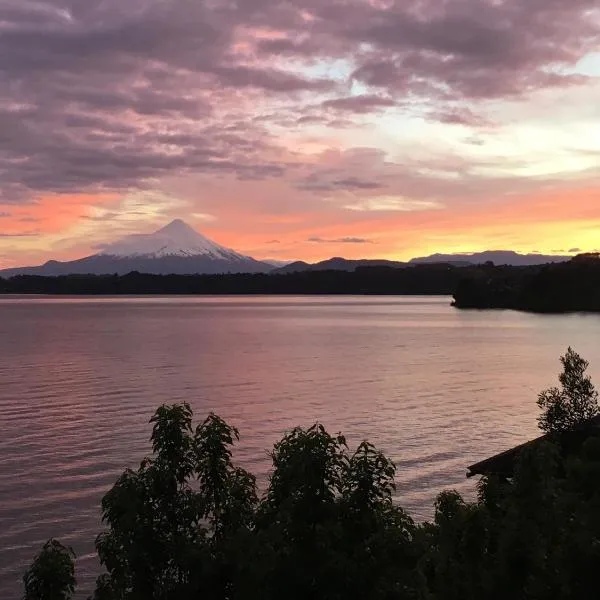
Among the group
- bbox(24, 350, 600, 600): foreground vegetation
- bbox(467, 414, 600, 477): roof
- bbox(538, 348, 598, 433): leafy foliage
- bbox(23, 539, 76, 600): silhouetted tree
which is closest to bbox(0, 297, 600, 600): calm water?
bbox(467, 414, 600, 477): roof

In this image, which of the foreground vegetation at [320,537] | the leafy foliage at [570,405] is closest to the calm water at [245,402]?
Result: the leafy foliage at [570,405]

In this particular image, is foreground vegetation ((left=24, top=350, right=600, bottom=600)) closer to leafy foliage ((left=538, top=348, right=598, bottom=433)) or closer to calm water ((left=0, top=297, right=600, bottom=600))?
calm water ((left=0, top=297, right=600, bottom=600))

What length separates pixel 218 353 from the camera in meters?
134

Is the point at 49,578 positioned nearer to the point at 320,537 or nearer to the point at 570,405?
the point at 320,537

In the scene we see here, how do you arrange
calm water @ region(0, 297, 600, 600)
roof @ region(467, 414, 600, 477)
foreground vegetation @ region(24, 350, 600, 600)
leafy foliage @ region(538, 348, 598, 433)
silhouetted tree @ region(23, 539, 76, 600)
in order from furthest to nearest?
leafy foliage @ region(538, 348, 598, 433) → calm water @ region(0, 297, 600, 600) → roof @ region(467, 414, 600, 477) → silhouetted tree @ region(23, 539, 76, 600) → foreground vegetation @ region(24, 350, 600, 600)

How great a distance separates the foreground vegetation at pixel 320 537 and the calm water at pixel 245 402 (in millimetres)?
14702

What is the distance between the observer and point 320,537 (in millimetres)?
15625

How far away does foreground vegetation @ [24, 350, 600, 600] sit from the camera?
1533cm

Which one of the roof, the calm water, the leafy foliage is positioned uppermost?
the leafy foliage

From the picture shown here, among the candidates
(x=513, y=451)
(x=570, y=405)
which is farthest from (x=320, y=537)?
(x=570, y=405)

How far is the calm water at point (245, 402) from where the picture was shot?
41.3 meters

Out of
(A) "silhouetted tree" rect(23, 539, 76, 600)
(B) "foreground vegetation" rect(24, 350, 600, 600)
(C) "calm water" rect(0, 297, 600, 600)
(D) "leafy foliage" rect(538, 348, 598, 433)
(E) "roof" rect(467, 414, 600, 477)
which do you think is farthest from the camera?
(D) "leafy foliage" rect(538, 348, 598, 433)

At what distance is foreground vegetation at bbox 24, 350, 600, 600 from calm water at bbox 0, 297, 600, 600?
14.7m

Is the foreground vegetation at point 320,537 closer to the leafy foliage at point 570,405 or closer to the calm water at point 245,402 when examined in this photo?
the calm water at point 245,402
